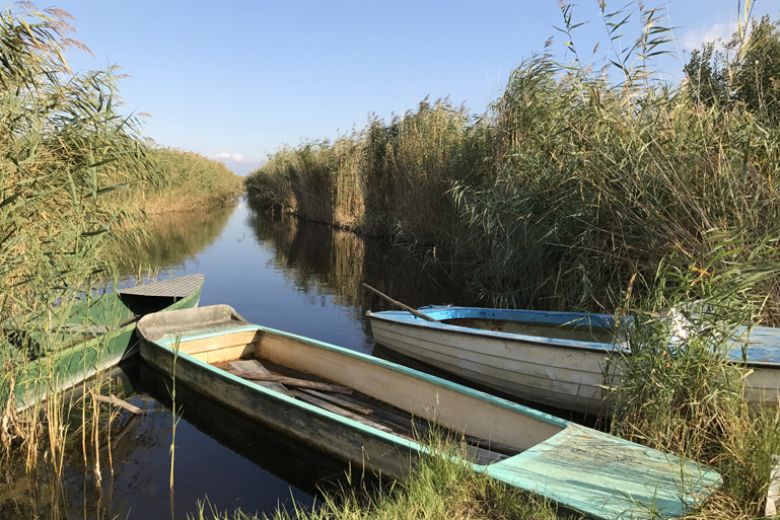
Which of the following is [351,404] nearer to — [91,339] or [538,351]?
[538,351]

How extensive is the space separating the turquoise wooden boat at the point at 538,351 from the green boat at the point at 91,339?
9.83ft

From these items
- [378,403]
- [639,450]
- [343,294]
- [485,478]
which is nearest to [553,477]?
[485,478]

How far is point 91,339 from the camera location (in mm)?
5020

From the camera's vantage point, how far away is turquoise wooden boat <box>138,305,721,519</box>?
2688 mm

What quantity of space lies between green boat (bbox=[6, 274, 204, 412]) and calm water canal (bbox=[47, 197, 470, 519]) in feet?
1.77

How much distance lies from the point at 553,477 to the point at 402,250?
38.5ft

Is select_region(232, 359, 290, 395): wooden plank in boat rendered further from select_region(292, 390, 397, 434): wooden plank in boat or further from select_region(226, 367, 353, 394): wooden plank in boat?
select_region(292, 390, 397, 434): wooden plank in boat

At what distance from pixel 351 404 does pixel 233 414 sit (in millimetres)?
1102

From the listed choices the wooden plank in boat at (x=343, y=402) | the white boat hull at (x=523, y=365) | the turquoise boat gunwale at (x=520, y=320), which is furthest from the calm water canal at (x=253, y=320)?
the white boat hull at (x=523, y=365)

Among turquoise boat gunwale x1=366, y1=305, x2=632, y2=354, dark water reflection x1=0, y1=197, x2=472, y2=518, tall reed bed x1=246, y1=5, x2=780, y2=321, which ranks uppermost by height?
tall reed bed x1=246, y1=5, x2=780, y2=321

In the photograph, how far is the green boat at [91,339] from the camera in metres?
3.66

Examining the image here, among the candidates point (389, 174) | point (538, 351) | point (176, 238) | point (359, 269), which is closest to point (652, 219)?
point (538, 351)

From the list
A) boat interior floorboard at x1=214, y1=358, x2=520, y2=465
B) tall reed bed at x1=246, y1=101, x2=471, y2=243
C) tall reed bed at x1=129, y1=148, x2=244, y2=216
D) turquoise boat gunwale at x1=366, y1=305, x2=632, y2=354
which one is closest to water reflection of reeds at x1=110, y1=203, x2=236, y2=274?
tall reed bed at x1=129, y1=148, x2=244, y2=216

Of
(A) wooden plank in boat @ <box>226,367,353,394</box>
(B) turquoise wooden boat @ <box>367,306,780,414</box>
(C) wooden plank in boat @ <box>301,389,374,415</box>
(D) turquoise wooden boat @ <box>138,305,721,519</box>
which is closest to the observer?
(D) turquoise wooden boat @ <box>138,305,721,519</box>
